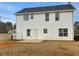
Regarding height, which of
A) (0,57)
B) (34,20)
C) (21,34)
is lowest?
(0,57)

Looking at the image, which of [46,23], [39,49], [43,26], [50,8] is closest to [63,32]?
[46,23]

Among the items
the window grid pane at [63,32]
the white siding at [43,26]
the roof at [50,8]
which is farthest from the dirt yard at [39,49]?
the roof at [50,8]

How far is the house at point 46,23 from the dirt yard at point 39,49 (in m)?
1.09

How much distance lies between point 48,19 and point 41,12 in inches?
35.0

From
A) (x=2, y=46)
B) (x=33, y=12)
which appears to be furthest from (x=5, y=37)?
(x=33, y=12)

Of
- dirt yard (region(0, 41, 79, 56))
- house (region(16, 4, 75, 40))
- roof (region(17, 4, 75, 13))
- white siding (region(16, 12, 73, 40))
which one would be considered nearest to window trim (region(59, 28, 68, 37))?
house (region(16, 4, 75, 40))

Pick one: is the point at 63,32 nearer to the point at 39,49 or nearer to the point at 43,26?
the point at 43,26

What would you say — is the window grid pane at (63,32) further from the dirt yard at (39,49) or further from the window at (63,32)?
the dirt yard at (39,49)

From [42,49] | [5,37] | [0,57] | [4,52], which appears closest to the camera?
[0,57]

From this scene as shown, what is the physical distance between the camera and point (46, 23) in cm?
1731

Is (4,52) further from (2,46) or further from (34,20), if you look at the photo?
(34,20)

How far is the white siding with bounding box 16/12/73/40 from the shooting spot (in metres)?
16.9

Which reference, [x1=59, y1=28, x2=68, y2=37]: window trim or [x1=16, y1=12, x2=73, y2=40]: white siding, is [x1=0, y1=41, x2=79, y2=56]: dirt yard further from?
[x1=59, y1=28, x2=68, y2=37]: window trim

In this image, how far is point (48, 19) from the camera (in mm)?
17859
